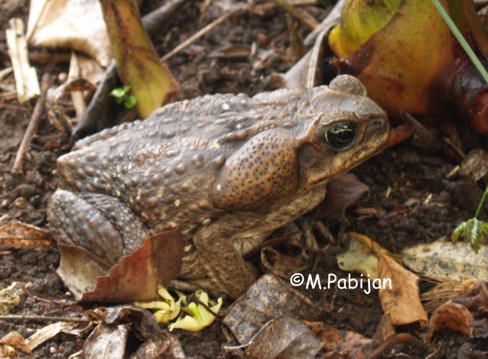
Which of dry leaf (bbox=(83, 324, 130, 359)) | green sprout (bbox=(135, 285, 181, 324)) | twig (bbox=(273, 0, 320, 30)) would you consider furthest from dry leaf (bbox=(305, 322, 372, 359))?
twig (bbox=(273, 0, 320, 30))

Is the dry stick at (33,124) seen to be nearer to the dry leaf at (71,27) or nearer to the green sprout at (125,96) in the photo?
the dry leaf at (71,27)

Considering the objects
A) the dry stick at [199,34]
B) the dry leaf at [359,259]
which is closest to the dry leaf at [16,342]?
the dry leaf at [359,259]

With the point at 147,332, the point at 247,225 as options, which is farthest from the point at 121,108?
the point at 147,332

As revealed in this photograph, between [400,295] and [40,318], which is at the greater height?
[40,318]

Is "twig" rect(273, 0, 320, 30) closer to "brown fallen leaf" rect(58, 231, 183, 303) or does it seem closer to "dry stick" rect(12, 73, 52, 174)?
"dry stick" rect(12, 73, 52, 174)

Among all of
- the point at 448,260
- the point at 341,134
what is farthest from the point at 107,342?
the point at 448,260

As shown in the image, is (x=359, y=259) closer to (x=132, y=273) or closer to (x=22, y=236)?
(x=132, y=273)

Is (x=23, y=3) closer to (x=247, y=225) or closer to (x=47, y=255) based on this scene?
(x=47, y=255)
